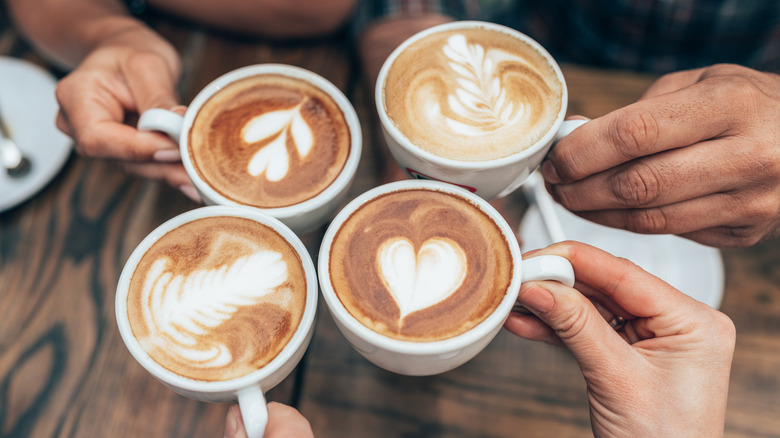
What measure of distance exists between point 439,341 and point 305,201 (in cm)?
34

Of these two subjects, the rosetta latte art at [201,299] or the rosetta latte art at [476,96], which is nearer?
the rosetta latte art at [201,299]

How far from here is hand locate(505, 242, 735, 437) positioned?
0.80 meters

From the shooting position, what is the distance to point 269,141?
989 mm

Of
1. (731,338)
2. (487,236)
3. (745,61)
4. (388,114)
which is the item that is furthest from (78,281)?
(745,61)

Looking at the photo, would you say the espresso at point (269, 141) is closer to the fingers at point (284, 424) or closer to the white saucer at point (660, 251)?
the fingers at point (284, 424)

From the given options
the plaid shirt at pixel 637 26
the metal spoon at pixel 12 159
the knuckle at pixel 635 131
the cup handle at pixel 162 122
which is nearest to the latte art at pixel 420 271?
the knuckle at pixel 635 131

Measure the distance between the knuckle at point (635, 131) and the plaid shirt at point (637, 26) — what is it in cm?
70

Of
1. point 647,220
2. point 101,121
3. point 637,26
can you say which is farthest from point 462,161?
point 637,26

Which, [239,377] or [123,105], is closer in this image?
[239,377]

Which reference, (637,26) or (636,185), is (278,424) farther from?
(637,26)

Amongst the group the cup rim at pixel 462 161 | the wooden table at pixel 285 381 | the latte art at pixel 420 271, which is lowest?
the wooden table at pixel 285 381

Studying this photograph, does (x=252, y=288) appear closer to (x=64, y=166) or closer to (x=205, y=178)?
(x=205, y=178)

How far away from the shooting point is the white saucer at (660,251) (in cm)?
112

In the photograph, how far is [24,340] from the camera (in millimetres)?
1196
